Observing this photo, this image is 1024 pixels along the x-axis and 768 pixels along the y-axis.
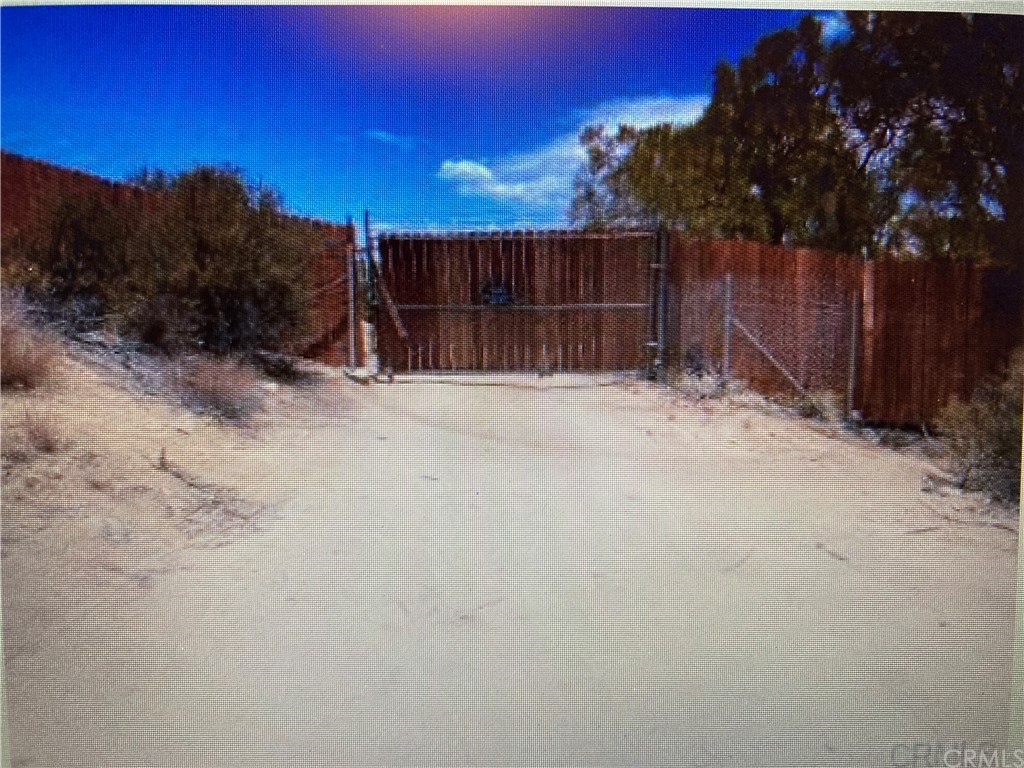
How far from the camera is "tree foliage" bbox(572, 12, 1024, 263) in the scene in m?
3.34

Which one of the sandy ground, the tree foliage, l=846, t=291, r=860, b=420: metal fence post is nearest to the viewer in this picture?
the sandy ground

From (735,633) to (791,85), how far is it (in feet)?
9.47

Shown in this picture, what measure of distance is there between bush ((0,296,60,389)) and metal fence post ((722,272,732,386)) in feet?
13.0

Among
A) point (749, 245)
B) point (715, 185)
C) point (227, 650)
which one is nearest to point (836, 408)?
point (749, 245)

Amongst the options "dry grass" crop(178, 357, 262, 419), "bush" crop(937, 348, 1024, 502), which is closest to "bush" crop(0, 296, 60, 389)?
"dry grass" crop(178, 357, 262, 419)

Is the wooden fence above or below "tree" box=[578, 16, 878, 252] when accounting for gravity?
below

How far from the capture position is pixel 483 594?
2.99 metres

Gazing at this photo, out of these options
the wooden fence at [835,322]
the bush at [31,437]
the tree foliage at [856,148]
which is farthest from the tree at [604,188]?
the bush at [31,437]

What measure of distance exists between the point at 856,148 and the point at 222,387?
3.94m

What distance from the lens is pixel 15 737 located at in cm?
241

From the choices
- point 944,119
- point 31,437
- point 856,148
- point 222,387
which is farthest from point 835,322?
point 31,437

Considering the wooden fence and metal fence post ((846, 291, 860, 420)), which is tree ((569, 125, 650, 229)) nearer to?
the wooden fence

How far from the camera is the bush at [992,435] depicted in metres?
3.51

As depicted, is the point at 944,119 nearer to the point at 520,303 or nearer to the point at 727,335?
the point at 727,335
